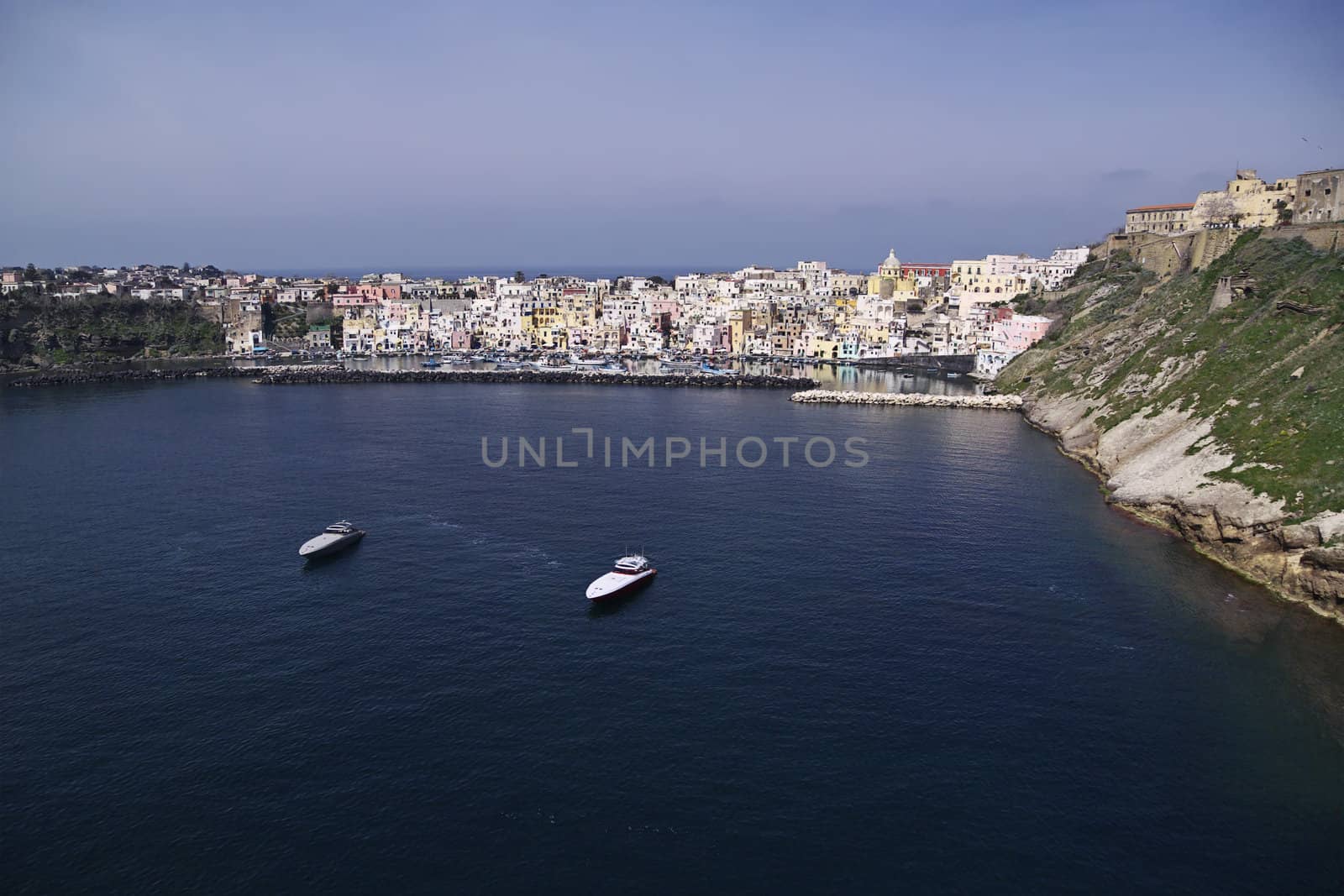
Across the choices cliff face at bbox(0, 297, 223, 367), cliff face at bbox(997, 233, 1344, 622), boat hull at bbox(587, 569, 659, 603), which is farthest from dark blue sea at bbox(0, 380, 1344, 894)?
cliff face at bbox(0, 297, 223, 367)

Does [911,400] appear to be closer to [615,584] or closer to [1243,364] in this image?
[1243,364]

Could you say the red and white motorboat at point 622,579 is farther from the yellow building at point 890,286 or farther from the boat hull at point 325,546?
the yellow building at point 890,286

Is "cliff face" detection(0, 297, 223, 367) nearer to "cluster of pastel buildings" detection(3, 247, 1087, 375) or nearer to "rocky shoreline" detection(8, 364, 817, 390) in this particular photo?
"cluster of pastel buildings" detection(3, 247, 1087, 375)

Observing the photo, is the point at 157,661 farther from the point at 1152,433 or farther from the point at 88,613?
the point at 1152,433

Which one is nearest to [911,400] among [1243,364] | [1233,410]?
[1243,364]

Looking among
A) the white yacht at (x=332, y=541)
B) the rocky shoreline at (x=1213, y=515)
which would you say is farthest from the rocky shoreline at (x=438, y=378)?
the white yacht at (x=332, y=541)

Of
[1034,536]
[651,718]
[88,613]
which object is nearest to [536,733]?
[651,718]
